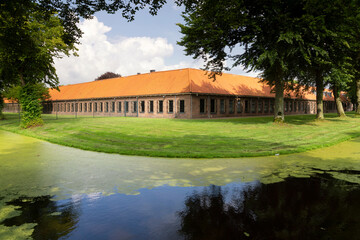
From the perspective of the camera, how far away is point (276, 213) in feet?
15.5

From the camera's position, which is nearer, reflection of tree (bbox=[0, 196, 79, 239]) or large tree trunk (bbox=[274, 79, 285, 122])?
reflection of tree (bbox=[0, 196, 79, 239])

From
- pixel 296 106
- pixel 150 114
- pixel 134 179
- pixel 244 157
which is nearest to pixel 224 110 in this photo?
pixel 150 114

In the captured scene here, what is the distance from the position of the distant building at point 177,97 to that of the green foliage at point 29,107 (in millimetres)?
18464

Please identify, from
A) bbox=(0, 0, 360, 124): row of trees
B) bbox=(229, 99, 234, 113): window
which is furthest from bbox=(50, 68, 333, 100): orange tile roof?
bbox=(0, 0, 360, 124): row of trees

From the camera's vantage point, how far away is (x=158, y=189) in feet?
20.4

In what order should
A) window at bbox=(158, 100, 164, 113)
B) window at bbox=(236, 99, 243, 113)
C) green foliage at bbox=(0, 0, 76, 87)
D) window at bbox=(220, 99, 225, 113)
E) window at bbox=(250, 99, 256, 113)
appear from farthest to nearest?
window at bbox=(250, 99, 256, 113), window at bbox=(236, 99, 243, 113), window at bbox=(220, 99, 225, 113), window at bbox=(158, 100, 164, 113), green foliage at bbox=(0, 0, 76, 87)

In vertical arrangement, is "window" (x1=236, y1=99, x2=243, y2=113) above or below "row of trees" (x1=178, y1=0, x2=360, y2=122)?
below

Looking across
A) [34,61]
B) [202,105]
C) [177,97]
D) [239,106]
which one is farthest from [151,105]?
[34,61]

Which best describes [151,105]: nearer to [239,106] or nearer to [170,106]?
[170,106]

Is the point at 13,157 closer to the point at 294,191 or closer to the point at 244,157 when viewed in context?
the point at 244,157

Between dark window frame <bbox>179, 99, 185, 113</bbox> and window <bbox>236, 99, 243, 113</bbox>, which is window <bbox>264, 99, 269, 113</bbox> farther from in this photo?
dark window frame <bbox>179, 99, 185, 113</bbox>

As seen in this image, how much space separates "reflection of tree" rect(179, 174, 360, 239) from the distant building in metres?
28.5

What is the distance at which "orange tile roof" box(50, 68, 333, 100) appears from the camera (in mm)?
39475

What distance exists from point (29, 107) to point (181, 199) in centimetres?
2280
